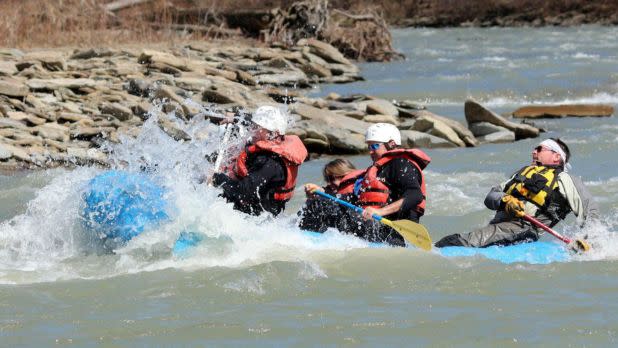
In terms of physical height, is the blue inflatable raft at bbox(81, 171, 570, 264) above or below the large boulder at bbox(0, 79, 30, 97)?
above

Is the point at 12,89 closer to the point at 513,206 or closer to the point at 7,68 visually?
the point at 7,68

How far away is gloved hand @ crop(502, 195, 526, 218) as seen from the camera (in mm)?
7645

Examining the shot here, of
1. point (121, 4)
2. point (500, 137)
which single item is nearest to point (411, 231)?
point (500, 137)

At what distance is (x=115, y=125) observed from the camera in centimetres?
1270

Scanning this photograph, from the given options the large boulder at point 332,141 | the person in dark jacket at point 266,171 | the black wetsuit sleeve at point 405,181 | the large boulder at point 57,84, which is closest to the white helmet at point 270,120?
the person in dark jacket at point 266,171

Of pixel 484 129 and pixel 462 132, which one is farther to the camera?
pixel 484 129

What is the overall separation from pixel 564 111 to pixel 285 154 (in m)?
8.93

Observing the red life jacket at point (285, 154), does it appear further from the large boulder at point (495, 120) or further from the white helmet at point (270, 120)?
the large boulder at point (495, 120)

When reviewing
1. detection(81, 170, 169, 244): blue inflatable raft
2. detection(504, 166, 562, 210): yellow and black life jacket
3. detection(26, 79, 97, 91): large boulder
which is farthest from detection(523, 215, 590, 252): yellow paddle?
detection(26, 79, 97, 91): large boulder

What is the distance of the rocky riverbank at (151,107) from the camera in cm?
1216

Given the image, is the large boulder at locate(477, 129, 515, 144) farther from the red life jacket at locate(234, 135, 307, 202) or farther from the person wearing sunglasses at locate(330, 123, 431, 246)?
the red life jacket at locate(234, 135, 307, 202)

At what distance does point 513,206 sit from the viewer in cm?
766

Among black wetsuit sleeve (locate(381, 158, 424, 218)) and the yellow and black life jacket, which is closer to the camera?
black wetsuit sleeve (locate(381, 158, 424, 218))

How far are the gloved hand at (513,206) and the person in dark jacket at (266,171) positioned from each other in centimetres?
139
